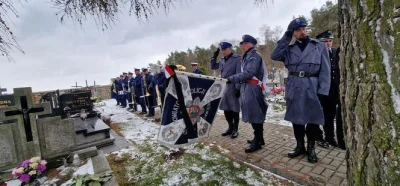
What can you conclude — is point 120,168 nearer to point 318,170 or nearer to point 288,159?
point 288,159

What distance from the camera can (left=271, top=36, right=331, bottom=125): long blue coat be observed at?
2.88 m

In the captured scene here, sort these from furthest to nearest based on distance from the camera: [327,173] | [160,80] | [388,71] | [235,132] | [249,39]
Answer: [160,80] < [235,132] < [249,39] < [327,173] < [388,71]

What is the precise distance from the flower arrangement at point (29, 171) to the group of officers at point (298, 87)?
3029mm

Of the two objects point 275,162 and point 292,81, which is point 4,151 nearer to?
point 275,162

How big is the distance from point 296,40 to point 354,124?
2.33 metres

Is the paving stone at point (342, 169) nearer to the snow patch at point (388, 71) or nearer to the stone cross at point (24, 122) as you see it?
the snow patch at point (388, 71)

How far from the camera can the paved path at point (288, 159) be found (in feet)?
8.50

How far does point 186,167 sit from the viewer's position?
3227mm

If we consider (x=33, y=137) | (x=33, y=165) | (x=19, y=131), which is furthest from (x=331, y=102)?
(x=19, y=131)

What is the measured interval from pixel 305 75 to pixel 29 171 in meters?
4.02

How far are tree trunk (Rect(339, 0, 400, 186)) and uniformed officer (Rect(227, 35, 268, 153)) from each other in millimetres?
2453

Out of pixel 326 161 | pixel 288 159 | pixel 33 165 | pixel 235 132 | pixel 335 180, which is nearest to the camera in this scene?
pixel 335 180

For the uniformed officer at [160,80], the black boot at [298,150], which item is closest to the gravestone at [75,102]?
the uniformed officer at [160,80]

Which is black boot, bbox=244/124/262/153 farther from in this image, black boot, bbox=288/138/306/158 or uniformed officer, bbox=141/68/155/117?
uniformed officer, bbox=141/68/155/117
